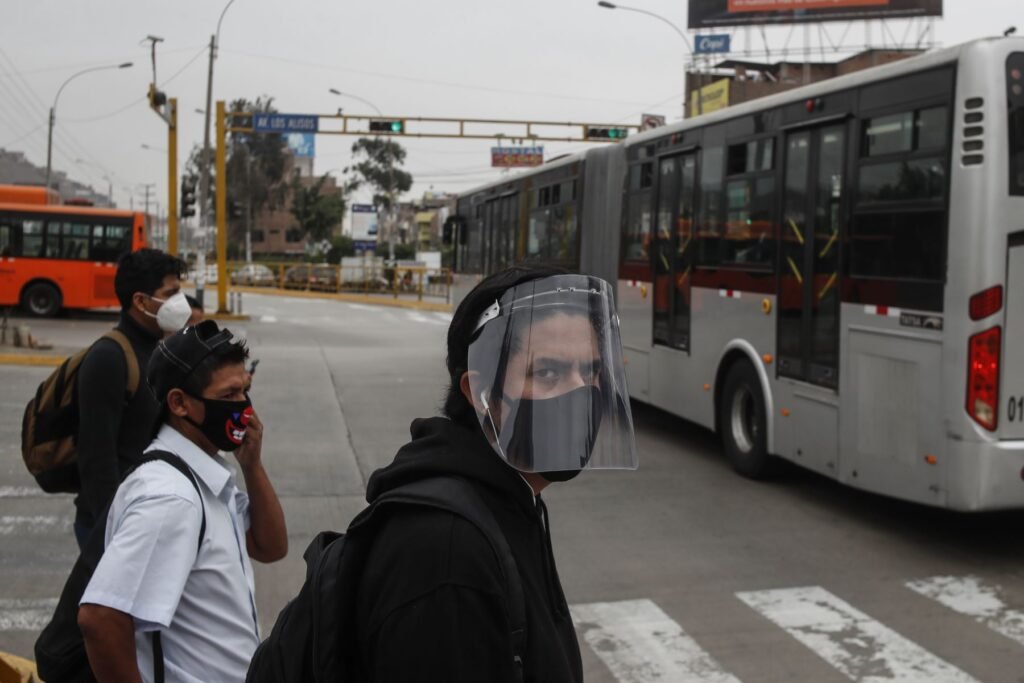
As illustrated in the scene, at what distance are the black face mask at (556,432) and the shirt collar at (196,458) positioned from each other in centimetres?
134

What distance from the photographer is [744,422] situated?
34.8ft

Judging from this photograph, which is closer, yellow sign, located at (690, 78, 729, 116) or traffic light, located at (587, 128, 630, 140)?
traffic light, located at (587, 128, 630, 140)

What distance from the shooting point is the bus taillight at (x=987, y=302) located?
7.43m

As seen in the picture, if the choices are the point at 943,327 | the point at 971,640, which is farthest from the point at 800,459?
the point at 971,640

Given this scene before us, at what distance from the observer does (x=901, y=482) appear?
8.00m

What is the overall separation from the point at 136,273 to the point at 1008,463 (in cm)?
562

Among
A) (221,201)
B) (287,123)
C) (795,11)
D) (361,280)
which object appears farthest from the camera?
(361,280)

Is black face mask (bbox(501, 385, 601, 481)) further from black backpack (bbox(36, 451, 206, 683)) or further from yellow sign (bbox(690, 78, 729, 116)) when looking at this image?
yellow sign (bbox(690, 78, 729, 116))

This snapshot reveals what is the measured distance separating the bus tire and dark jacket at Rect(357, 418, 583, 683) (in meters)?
8.50

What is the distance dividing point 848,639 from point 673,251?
6.36 m

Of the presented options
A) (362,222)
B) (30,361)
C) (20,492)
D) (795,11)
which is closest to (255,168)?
(362,222)

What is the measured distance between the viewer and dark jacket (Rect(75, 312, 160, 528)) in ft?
13.4

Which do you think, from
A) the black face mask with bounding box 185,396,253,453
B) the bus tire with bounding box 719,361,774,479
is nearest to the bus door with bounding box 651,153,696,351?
the bus tire with bounding box 719,361,774,479

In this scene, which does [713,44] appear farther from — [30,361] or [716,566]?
[716,566]
